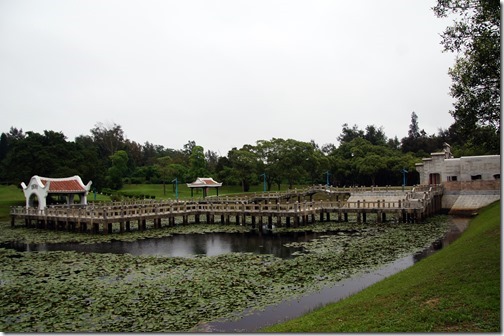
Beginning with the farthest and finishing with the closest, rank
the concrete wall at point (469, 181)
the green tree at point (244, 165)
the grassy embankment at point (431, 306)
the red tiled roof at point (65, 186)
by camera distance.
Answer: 1. the green tree at point (244, 165)
2. the concrete wall at point (469, 181)
3. the red tiled roof at point (65, 186)
4. the grassy embankment at point (431, 306)

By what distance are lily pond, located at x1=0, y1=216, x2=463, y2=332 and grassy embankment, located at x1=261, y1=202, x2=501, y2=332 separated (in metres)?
3.69

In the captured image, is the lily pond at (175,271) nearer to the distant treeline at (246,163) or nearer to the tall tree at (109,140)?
the distant treeline at (246,163)

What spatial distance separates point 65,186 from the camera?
1594 inches

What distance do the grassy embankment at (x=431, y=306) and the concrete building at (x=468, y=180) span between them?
33.4m

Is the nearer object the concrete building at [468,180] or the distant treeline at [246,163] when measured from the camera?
the concrete building at [468,180]

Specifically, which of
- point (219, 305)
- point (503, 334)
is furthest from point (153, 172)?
point (503, 334)

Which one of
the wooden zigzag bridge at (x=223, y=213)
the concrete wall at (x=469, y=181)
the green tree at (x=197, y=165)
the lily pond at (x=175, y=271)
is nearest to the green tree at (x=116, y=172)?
the green tree at (x=197, y=165)

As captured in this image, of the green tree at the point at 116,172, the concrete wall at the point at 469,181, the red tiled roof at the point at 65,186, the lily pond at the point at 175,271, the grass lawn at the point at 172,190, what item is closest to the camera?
the lily pond at the point at 175,271

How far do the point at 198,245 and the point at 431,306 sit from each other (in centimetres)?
2023

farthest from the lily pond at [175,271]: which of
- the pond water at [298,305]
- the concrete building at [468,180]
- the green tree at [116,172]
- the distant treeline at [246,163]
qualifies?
the green tree at [116,172]

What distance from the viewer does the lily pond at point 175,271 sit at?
43.6 feet

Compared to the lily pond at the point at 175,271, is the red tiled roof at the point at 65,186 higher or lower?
higher

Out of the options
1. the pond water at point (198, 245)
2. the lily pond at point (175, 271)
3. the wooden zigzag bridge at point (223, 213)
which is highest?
the wooden zigzag bridge at point (223, 213)

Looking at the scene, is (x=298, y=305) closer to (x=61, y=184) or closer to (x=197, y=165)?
(x=61, y=184)
